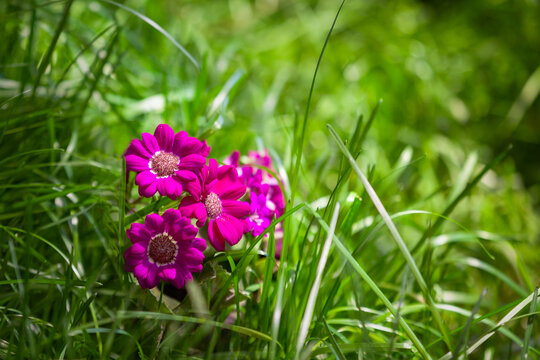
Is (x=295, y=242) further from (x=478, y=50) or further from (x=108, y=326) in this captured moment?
(x=478, y=50)

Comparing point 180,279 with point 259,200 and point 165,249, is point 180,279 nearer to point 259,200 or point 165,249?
point 165,249

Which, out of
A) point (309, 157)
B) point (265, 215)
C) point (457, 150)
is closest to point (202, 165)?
point (265, 215)

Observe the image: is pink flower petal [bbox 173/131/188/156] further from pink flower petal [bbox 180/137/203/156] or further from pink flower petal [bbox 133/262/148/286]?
pink flower petal [bbox 133/262/148/286]

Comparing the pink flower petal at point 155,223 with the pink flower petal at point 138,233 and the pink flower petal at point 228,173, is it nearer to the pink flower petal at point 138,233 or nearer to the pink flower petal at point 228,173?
the pink flower petal at point 138,233

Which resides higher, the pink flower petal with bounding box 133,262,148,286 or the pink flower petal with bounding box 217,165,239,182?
the pink flower petal with bounding box 217,165,239,182

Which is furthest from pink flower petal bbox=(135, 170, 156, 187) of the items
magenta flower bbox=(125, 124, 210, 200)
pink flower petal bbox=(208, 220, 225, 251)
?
pink flower petal bbox=(208, 220, 225, 251)

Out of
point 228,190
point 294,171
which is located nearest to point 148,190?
point 228,190
